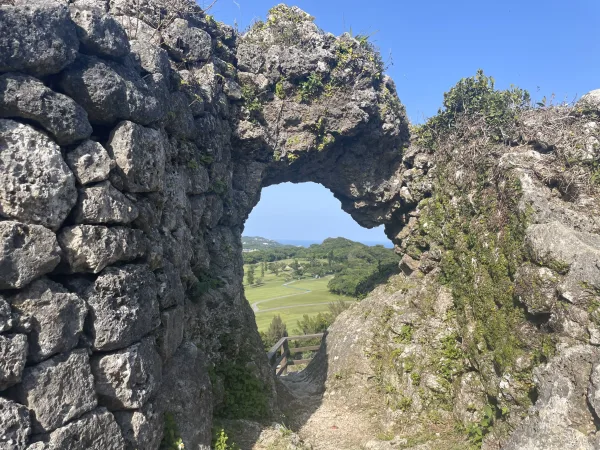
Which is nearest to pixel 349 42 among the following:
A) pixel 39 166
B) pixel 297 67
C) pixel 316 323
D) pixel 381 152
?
pixel 297 67

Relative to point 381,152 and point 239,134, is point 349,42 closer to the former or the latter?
point 381,152

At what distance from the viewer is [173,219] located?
9648mm

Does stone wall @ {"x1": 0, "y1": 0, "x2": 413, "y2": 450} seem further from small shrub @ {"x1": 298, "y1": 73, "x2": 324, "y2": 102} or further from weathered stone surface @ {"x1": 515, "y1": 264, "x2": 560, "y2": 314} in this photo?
weathered stone surface @ {"x1": 515, "y1": 264, "x2": 560, "y2": 314}

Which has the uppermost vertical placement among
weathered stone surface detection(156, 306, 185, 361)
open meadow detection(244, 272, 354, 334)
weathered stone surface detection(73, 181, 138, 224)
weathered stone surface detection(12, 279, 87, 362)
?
weathered stone surface detection(73, 181, 138, 224)

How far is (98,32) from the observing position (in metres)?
7.55

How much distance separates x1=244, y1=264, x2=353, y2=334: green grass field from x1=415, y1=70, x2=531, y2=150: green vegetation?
1980cm

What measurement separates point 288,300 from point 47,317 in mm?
44344

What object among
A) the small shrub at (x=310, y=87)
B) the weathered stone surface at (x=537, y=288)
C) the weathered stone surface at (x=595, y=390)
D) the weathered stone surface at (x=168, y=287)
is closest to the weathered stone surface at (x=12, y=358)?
the weathered stone surface at (x=168, y=287)

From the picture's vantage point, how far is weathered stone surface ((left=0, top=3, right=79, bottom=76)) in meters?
6.08

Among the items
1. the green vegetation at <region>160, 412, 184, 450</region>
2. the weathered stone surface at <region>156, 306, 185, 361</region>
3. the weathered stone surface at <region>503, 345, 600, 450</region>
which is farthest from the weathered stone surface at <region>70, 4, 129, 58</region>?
the weathered stone surface at <region>503, 345, 600, 450</region>

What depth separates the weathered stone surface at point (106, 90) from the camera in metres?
7.09

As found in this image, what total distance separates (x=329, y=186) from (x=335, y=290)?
89.2ft

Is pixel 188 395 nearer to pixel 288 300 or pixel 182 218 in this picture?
pixel 182 218

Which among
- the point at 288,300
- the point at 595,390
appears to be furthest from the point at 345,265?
the point at 595,390
